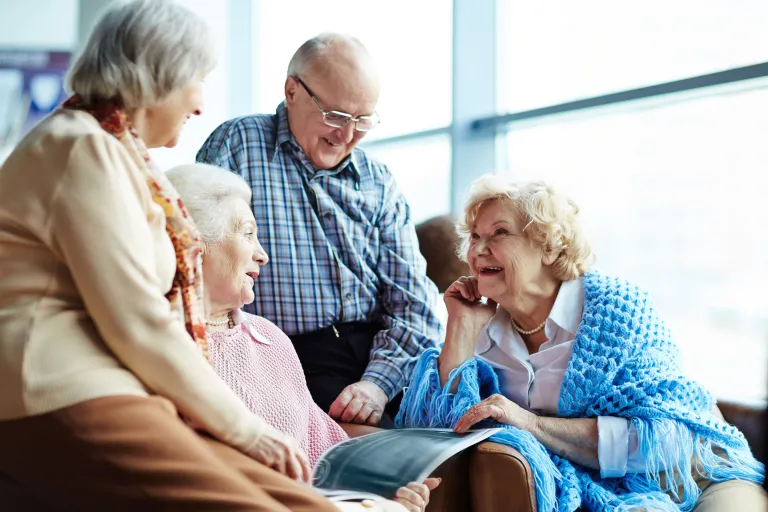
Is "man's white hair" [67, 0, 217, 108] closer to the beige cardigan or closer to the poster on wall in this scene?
the beige cardigan

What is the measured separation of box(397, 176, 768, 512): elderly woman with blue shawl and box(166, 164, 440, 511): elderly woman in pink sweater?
1.38 ft

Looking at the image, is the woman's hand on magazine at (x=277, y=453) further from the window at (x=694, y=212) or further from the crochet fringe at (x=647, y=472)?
the window at (x=694, y=212)

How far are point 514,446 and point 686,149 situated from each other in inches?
72.3

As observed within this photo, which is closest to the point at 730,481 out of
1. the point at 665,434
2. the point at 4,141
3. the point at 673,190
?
the point at 665,434

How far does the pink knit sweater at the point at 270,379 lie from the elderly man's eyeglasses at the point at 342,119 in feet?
2.35

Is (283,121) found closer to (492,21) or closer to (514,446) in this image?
(514,446)

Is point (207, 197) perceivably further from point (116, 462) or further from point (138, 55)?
point (116, 462)

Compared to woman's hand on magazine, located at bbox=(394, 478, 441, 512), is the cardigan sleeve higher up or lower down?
higher up

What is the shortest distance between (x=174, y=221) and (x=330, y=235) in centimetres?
121

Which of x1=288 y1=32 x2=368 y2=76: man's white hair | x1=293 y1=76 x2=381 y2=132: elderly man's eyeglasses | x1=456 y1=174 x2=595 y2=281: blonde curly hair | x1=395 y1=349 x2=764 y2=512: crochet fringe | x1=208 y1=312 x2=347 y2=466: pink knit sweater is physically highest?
x1=288 y1=32 x2=368 y2=76: man's white hair

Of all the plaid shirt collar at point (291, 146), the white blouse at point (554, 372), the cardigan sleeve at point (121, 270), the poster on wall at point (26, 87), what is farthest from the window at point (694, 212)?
the poster on wall at point (26, 87)

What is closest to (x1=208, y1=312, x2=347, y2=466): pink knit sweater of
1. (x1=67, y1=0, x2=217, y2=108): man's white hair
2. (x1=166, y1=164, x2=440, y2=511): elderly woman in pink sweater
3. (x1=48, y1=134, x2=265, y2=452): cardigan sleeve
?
(x1=166, y1=164, x2=440, y2=511): elderly woman in pink sweater

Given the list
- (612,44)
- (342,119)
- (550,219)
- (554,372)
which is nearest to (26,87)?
(342,119)

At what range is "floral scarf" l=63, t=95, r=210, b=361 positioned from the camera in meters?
1.26
